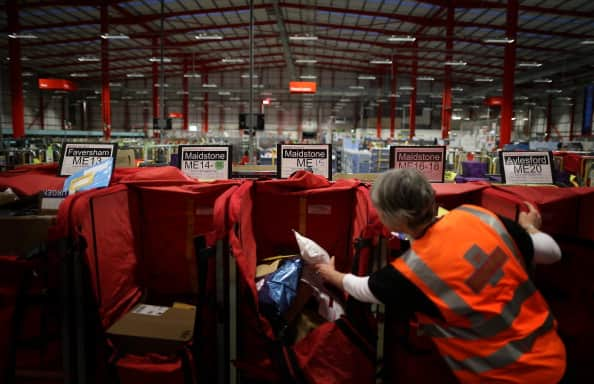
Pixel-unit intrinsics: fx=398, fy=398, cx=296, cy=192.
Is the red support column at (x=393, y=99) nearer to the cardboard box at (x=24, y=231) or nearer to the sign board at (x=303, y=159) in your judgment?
the sign board at (x=303, y=159)

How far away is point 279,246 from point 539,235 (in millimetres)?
1519

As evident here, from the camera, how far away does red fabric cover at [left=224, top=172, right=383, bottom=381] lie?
2066 mm

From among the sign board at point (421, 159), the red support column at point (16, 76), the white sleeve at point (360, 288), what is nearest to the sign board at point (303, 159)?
the sign board at point (421, 159)

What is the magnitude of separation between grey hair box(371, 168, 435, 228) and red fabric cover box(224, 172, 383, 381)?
0.41m

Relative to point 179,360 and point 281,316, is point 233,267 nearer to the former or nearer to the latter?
point 281,316

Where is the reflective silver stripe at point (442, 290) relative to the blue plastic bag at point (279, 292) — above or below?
above

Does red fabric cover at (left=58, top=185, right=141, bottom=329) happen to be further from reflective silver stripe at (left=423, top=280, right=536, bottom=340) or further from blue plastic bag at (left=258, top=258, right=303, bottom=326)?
reflective silver stripe at (left=423, top=280, right=536, bottom=340)

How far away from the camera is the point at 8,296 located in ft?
6.66

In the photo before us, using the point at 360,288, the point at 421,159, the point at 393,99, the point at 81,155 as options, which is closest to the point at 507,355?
the point at 360,288

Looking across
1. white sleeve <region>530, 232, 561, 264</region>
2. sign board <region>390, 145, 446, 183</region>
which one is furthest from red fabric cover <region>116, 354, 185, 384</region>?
sign board <region>390, 145, 446, 183</region>

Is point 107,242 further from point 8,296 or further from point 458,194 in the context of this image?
point 458,194

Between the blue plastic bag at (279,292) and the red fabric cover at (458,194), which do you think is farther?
the red fabric cover at (458,194)

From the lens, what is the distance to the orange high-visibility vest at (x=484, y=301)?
145 cm

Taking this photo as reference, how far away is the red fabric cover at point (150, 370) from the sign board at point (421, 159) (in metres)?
2.07
